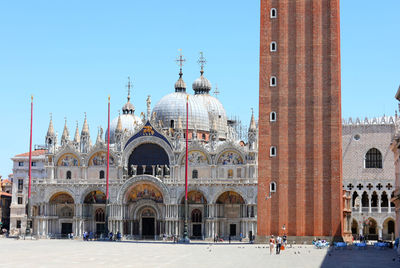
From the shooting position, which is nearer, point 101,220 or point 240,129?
point 101,220

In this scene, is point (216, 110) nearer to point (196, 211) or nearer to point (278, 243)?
point (196, 211)

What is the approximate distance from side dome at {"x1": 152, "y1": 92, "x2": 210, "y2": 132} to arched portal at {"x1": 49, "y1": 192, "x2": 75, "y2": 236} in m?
16.7

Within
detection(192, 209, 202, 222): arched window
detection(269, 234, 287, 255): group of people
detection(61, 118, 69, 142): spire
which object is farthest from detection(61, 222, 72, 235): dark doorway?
detection(269, 234, 287, 255): group of people

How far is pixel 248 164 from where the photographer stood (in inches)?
3359

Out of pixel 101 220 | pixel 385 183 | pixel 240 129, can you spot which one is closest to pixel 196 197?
pixel 101 220

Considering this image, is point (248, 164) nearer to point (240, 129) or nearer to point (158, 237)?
point (158, 237)

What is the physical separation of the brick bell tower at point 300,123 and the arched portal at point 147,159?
24.8 meters

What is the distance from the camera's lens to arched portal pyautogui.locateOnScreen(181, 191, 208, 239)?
86.7m

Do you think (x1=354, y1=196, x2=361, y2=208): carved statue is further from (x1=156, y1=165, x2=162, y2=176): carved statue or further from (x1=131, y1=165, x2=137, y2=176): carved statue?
(x1=131, y1=165, x2=137, y2=176): carved statue

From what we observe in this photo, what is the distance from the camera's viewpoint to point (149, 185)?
290 ft

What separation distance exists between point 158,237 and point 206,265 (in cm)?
4859

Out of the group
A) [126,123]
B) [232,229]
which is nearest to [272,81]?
[232,229]

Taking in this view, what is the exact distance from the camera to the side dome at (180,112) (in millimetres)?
98250

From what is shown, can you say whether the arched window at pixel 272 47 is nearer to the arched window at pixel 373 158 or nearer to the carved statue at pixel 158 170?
the carved statue at pixel 158 170
